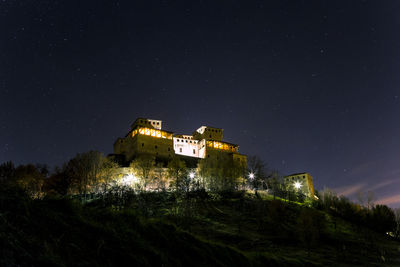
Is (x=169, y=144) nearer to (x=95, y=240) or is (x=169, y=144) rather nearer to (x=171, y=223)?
(x=171, y=223)

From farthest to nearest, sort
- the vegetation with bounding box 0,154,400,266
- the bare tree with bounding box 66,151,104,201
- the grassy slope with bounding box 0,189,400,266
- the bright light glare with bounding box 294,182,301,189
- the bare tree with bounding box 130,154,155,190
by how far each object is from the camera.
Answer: the bright light glare with bounding box 294,182,301,189 < the bare tree with bounding box 130,154,155,190 < the bare tree with bounding box 66,151,104,201 < the vegetation with bounding box 0,154,400,266 < the grassy slope with bounding box 0,189,400,266

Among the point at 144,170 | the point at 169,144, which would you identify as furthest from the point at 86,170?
the point at 169,144

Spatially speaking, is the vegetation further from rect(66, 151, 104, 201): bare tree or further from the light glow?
the light glow

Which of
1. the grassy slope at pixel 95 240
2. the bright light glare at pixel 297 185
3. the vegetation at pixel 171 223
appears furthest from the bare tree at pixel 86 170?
the bright light glare at pixel 297 185

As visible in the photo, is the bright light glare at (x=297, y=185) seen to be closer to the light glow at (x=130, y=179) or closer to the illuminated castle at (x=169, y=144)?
the illuminated castle at (x=169, y=144)

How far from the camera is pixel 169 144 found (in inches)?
3415

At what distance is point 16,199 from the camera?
6742mm

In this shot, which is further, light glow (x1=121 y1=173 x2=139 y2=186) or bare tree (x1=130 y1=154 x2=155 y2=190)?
light glow (x1=121 y1=173 x2=139 y2=186)

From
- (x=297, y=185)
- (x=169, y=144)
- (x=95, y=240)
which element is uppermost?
(x=169, y=144)

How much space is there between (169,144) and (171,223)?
250 feet

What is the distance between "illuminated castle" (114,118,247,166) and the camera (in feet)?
268

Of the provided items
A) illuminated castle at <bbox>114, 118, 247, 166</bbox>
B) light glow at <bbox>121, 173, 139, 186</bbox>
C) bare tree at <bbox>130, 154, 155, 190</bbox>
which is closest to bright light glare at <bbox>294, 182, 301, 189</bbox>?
illuminated castle at <bbox>114, 118, 247, 166</bbox>

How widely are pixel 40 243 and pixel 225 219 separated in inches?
1403

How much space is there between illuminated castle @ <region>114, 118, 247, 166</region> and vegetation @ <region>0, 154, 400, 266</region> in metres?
17.0
